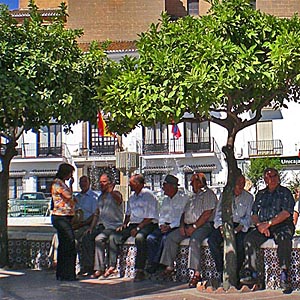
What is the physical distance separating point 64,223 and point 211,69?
3458mm

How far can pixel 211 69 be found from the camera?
7.21m

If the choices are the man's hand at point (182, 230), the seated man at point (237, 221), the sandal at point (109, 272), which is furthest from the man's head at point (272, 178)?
the sandal at point (109, 272)

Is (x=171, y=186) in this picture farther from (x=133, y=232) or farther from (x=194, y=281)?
(x=194, y=281)

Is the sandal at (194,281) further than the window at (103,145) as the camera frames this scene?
No

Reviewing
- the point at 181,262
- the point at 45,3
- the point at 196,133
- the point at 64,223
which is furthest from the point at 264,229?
the point at 45,3

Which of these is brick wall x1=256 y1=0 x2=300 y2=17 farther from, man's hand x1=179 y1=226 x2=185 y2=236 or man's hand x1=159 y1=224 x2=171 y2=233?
man's hand x1=179 y1=226 x2=185 y2=236

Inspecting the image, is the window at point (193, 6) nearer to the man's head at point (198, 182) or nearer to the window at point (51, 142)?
the window at point (51, 142)

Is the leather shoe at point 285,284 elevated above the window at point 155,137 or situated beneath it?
situated beneath

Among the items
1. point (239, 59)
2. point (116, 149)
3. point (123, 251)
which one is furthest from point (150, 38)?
point (116, 149)

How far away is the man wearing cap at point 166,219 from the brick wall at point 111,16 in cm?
3810

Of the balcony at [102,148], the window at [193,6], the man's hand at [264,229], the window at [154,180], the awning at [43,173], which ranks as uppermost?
the window at [193,6]

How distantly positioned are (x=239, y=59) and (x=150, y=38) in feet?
4.24

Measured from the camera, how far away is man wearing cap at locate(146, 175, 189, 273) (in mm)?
9156

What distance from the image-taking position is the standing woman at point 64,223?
927 cm
